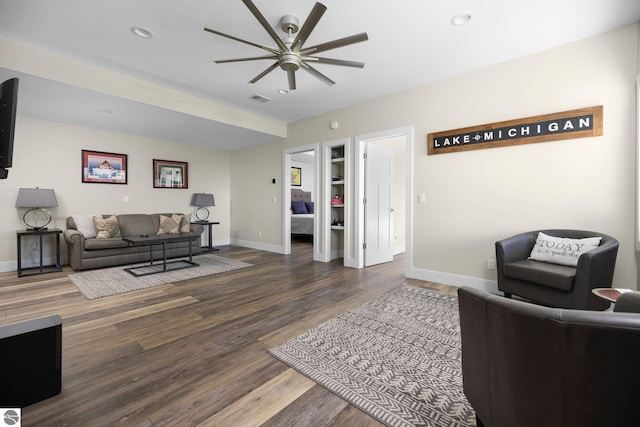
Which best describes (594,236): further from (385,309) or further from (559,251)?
(385,309)

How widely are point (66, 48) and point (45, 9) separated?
27.1 inches

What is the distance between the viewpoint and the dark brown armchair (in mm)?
773

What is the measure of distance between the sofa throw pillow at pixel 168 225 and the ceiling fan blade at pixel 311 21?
4.71 meters

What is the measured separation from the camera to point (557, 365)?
85 cm

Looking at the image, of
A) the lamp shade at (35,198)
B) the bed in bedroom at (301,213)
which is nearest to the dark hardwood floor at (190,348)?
the lamp shade at (35,198)

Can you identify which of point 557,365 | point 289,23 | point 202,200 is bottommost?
point 557,365

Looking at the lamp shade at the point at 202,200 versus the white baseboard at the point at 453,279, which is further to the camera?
the lamp shade at the point at 202,200

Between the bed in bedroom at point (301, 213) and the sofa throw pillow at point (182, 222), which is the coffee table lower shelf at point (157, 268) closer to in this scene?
the sofa throw pillow at point (182, 222)

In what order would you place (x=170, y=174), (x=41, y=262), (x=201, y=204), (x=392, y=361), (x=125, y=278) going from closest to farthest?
(x=392, y=361)
(x=125, y=278)
(x=41, y=262)
(x=170, y=174)
(x=201, y=204)

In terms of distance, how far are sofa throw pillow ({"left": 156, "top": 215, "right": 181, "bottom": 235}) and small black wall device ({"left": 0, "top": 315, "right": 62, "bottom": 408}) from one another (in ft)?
14.4

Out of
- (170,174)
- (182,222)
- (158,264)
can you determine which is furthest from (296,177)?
(158,264)

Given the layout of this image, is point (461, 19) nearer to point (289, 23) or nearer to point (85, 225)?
point (289, 23)

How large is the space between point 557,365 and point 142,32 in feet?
12.5

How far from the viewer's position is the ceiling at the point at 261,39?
7.82 ft
